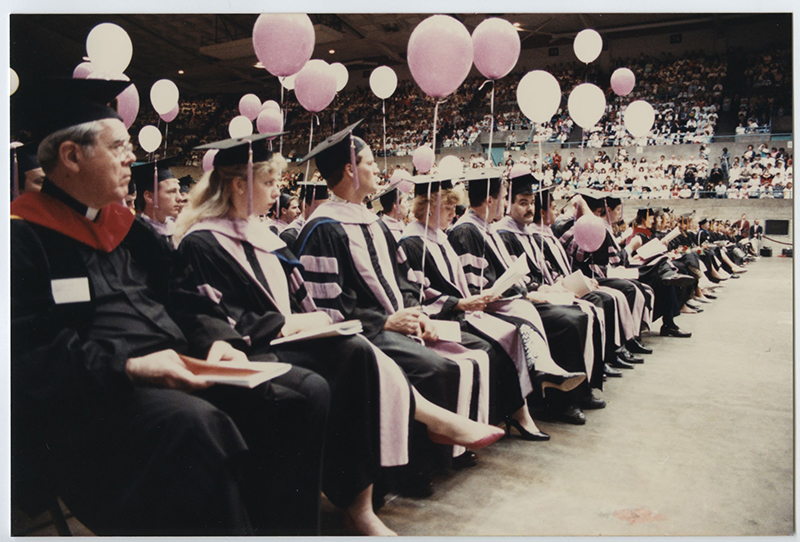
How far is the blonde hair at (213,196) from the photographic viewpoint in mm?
2098

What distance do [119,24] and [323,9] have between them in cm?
92

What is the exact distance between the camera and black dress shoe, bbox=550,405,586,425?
3.38 m

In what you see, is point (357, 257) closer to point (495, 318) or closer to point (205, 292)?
point (205, 292)

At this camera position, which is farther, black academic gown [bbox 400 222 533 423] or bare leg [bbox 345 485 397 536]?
black academic gown [bbox 400 222 533 423]

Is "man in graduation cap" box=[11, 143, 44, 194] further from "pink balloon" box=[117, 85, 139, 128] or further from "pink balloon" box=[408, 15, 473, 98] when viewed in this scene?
"pink balloon" box=[408, 15, 473, 98]

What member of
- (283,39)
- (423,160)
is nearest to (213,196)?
→ (283,39)

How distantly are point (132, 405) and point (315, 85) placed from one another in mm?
2455

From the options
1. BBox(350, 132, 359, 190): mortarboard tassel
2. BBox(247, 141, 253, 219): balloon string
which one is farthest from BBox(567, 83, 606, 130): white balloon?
BBox(247, 141, 253, 219): balloon string

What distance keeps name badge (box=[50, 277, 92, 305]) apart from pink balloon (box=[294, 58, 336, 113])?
7.15ft

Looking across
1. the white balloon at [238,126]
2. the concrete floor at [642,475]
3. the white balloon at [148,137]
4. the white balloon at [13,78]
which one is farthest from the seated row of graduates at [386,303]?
the white balloon at [148,137]

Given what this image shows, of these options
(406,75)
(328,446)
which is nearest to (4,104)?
(328,446)

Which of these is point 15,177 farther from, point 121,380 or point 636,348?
point 636,348

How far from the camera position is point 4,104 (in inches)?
91.0

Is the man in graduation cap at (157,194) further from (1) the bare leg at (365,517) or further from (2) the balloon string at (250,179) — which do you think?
(1) the bare leg at (365,517)
